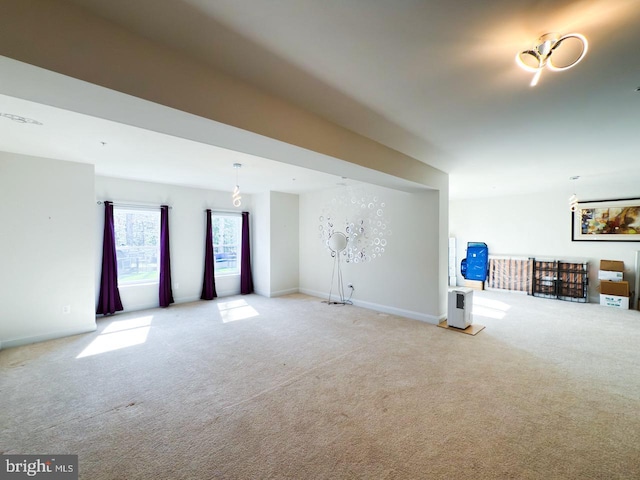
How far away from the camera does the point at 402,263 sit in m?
4.98

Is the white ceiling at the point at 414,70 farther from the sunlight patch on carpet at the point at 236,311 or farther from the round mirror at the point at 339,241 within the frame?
the sunlight patch on carpet at the point at 236,311

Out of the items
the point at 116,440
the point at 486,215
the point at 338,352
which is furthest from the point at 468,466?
the point at 486,215

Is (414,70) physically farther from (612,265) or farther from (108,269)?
(612,265)

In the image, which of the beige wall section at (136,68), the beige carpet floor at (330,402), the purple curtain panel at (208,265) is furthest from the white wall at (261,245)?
the beige wall section at (136,68)

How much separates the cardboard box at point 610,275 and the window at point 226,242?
327 inches

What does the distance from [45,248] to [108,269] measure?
1195 millimetres

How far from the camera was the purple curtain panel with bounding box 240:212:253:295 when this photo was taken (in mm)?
6836

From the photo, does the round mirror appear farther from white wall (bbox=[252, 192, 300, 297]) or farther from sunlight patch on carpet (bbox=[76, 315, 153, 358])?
sunlight patch on carpet (bbox=[76, 315, 153, 358])

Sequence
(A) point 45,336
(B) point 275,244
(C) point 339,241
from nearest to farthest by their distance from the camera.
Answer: (A) point 45,336 < (C) point 339,241 < (B) point 275,244

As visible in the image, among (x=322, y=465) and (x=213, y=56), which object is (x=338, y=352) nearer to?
(x=322, y=465)

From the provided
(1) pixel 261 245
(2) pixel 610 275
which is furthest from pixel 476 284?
(1) pixel 261 245

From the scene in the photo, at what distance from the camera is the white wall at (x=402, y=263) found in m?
4.57

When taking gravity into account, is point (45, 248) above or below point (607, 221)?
below

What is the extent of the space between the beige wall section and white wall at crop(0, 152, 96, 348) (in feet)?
12.2
